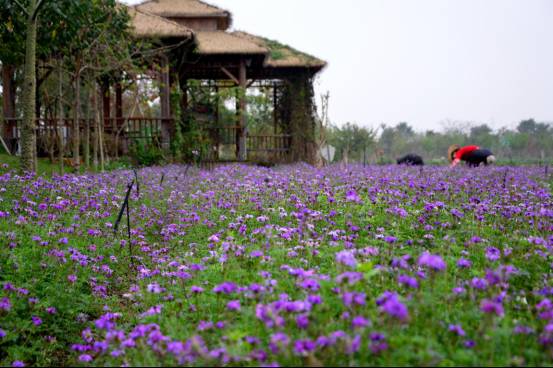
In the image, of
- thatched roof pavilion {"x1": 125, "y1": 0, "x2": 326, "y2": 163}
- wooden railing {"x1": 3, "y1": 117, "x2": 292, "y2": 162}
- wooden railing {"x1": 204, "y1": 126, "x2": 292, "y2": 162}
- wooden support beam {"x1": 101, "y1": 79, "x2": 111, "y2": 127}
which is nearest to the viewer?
wooden railing {"x1": 3, "y1": 117, "x2": 292, "y2": 162}

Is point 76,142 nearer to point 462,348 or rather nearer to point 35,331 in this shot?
point 35,331

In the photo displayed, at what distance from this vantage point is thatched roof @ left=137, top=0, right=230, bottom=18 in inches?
883

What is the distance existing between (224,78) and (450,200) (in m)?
18.6

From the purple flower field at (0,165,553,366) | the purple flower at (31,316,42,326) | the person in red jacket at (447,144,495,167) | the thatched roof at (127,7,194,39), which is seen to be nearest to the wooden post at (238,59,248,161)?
the thatched roof at (127,7,194,39)

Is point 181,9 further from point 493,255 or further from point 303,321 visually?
point 303,321

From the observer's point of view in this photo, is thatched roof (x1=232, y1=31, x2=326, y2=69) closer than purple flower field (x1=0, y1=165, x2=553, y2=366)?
No

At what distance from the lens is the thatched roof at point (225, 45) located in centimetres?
1850

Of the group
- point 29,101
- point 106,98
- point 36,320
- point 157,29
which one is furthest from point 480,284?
point 106,98

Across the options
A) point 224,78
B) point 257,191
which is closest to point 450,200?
point 257,191

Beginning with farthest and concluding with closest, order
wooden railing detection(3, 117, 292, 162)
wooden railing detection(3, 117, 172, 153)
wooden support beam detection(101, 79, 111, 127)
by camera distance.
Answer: wooden support beam detection(101, 79, 111, 127), wooden railing detection(3, 117, 292, 162), wooden railing detection(3, 117, 172, 153)

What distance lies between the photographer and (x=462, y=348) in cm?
256

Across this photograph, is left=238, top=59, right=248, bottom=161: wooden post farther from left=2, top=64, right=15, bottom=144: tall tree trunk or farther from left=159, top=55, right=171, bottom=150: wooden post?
left=2, top=64, right=15, bottom=144: tall tree trunk

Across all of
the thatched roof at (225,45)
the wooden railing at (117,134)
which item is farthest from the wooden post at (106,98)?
the thatched roof at (225,45)

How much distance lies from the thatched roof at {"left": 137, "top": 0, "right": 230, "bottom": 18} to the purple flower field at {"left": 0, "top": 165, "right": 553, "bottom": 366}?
16.6m
